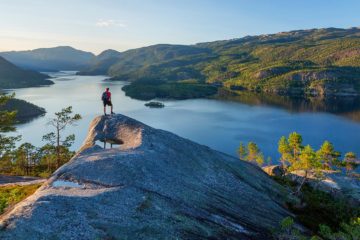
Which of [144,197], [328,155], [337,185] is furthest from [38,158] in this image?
[328,155]

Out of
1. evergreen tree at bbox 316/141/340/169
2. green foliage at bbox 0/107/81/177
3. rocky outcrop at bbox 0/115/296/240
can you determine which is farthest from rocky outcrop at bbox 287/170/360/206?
green foliage at bbox 0/107/81/177

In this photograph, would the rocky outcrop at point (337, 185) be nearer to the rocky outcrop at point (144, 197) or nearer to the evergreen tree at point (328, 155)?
the rocky outcrop at point (144, 197)

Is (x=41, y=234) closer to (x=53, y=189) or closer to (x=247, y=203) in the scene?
(x=53, y=189)

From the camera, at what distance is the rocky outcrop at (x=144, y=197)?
915 inches

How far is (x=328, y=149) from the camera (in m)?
106

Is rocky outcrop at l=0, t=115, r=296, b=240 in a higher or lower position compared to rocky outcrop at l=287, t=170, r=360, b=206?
higher

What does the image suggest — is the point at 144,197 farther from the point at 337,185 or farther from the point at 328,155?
the point at 328,155

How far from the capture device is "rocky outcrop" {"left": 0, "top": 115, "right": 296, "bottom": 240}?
76.3 ft

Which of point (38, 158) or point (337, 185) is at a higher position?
point (337, 185)

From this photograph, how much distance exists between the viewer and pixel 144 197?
28.9m

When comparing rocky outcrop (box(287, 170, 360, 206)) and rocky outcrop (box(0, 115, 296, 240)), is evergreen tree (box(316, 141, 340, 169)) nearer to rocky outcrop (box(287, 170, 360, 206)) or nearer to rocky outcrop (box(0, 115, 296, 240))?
rocky outcrop (box(287, 170, 360, 206))

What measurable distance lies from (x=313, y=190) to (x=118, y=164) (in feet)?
155

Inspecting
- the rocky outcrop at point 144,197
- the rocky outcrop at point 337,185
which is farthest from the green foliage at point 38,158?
the rocky outcrop at point 337,185

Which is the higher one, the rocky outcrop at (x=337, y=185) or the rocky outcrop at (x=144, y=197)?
the rocky outcrop at (x=144, y=197)
